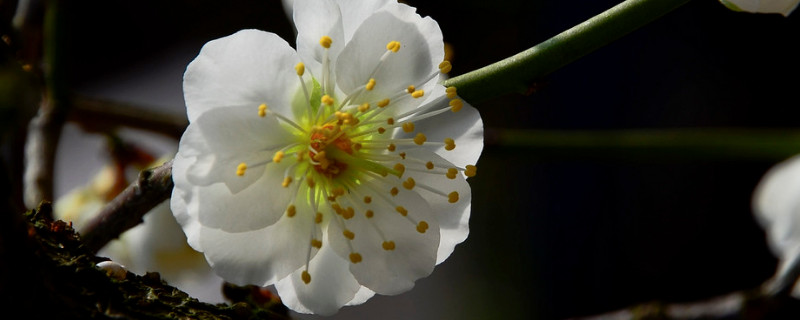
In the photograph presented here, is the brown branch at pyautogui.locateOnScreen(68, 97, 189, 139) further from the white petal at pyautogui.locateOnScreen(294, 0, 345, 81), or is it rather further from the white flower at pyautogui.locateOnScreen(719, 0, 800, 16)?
the white flower at pyautogui.locateOnScreen(719, 0, 800, 16)

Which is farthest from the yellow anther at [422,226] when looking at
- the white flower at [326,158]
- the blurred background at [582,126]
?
the blurred background at [582,126]

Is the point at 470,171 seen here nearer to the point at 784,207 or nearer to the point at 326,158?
the point at 326,158

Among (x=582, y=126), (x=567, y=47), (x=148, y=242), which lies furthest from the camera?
(x=582, y=126)

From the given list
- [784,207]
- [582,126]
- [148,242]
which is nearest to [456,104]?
[148,242]

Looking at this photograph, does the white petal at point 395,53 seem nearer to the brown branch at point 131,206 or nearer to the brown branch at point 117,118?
the brown branch at point 131,206

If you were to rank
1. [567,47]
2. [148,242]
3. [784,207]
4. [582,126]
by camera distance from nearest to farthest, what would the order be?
1. [567,47]
2. [148,242]
3. [784,207]
4. [582,126]

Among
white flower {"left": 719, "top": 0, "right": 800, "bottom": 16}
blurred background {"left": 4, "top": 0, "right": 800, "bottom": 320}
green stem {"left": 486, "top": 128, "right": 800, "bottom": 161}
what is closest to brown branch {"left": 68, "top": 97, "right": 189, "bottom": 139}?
green stem {"left": 486, "top": 128, "right": 800, "bottom": 161}
